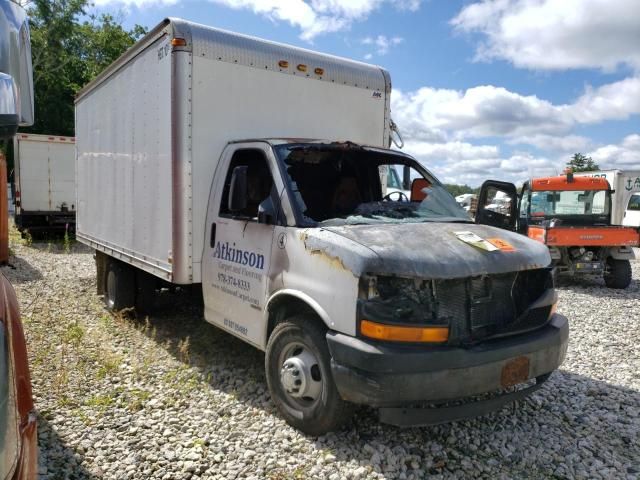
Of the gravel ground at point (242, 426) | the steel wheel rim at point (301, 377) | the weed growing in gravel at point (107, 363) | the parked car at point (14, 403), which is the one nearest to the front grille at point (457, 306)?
the steel wheel rim at point (301, 377)

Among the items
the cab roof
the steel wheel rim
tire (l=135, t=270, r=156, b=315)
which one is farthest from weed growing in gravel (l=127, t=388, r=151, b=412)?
the cab roof

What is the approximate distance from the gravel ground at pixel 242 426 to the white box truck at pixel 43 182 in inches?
406

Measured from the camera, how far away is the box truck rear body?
474 centimetres

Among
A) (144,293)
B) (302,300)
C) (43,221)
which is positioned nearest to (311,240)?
(302,300)

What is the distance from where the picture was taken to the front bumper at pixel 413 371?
302 centimetres

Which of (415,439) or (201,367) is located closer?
(415,439)

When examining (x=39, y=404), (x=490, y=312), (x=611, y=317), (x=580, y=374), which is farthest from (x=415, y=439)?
(x=611, y=317)

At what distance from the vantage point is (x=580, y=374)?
5188 mm

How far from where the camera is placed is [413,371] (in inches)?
119

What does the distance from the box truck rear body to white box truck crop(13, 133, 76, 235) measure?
32.1 feet

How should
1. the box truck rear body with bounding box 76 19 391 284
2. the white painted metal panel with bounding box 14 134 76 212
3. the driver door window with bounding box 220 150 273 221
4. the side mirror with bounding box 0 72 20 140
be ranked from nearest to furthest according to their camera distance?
the side mirror with bounding box 0 72 20 140, the driver door window with bounding box 220 150 273 221, the box truck rear body with bounding box 76 19 391 284, the white painted metal panel with bounding box 14 134 76 212

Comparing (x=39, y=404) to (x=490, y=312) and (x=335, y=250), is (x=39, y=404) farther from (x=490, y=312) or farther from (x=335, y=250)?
(x=490, y=312)

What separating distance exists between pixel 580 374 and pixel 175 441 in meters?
3.97

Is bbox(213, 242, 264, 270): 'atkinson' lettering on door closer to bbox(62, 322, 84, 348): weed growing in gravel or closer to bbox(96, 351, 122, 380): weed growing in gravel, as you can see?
bbox(96, 351, 122, 380): weed growing in gravel
